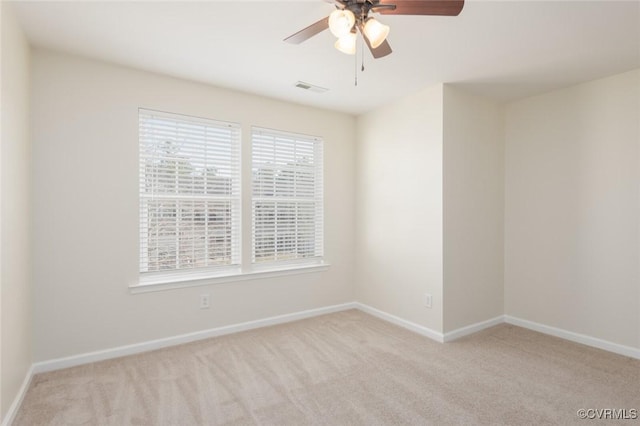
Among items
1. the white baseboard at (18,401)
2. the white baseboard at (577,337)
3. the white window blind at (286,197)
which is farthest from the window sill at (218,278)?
the white baseboard at (577,337)

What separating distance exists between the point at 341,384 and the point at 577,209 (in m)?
2.80

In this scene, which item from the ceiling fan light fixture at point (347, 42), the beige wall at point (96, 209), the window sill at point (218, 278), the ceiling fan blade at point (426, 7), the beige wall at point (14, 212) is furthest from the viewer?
the window sill at point (218, 278)

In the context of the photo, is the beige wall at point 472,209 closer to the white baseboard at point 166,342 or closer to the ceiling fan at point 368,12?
the white baseboard at point 166,342

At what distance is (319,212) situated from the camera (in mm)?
4125

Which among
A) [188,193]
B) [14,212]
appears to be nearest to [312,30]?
[188,193]

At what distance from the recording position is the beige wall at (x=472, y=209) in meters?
3.29

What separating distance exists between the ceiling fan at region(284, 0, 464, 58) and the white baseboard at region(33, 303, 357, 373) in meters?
2.83

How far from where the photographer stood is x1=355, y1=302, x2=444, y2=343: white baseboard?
10.8ft

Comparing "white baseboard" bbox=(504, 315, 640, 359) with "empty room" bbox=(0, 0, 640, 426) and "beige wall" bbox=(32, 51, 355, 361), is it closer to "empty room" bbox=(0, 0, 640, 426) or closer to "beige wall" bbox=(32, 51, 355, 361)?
"empty room" bbox=(0, 0, 640, 426)

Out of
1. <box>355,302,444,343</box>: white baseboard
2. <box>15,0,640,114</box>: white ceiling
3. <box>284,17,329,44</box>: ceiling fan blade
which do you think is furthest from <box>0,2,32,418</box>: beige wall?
<box>355,302,444,343</box>: white baseboard

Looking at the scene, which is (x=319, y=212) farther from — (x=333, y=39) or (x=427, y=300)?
(x=333, y=39)

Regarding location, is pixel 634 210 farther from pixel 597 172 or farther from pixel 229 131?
pixel 229 131

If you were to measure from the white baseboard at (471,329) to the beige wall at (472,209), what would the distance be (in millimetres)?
40

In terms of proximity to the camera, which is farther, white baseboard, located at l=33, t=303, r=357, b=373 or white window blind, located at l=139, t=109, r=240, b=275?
white window blind, located at l=139, t=109, r=240, b=275
